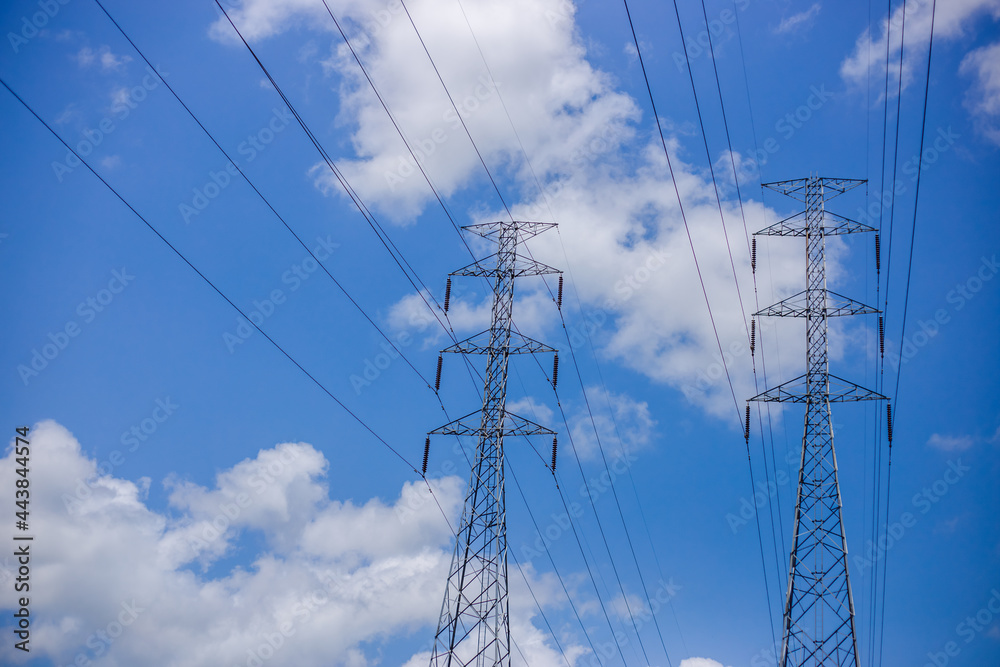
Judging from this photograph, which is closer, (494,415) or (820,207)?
(494,415)

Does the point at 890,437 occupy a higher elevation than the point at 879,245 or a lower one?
lower

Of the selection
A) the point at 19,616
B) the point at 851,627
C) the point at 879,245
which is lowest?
the point at 19,616

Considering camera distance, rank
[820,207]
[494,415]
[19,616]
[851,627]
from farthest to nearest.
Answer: [820,207] < [494,415] < [851,627] < [19,616]

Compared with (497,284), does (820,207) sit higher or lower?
higher

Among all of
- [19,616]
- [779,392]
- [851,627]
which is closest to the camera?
[19,616]

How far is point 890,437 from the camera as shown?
128ft

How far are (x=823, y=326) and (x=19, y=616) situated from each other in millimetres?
34200

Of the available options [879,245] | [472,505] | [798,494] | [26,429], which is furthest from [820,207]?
[26,429]

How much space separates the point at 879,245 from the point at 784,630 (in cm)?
2011

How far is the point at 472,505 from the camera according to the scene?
108ft

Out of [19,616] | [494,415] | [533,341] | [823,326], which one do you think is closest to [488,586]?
[494,415]

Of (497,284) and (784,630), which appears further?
(497,284)

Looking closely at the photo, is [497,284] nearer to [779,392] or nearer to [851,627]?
[779,392]

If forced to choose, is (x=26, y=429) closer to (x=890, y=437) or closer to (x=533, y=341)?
(x=533, y=341)
